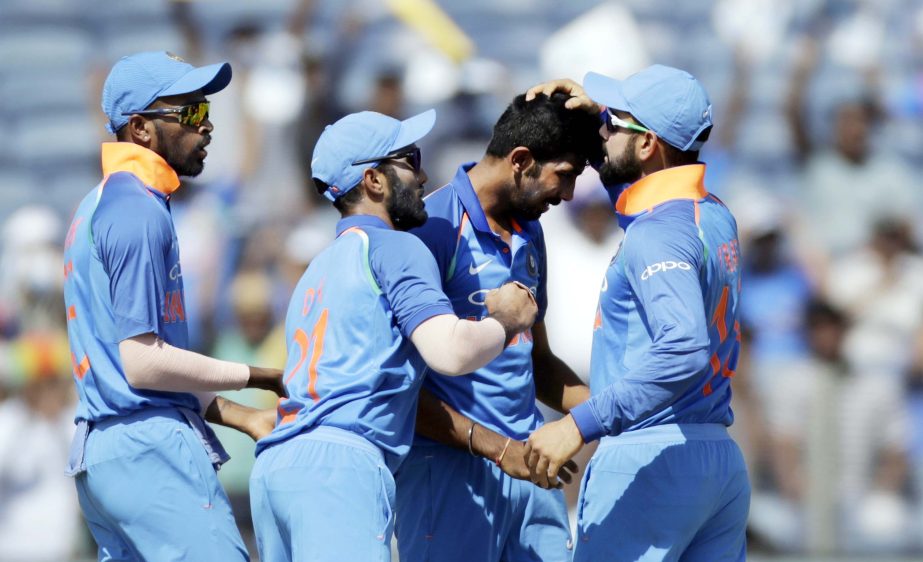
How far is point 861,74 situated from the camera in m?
9.51

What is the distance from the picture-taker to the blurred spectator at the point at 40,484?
7988 millimetres

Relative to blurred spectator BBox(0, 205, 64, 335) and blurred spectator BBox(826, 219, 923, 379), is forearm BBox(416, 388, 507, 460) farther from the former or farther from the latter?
blurred spectator BBox(0, 205, 64, 335)

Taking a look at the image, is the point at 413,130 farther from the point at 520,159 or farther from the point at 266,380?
the point at 266,380

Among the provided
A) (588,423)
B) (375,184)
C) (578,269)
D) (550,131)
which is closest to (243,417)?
(375,184)

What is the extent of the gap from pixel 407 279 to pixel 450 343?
0.77ft

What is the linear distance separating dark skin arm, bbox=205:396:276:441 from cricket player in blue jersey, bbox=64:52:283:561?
0.51ft

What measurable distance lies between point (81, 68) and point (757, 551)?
221 inches

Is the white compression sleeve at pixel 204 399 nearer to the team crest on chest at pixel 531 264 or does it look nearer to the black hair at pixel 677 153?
the team crest on chest at pixel 531 264

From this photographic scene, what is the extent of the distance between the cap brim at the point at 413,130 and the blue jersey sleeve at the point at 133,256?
2.48 ft

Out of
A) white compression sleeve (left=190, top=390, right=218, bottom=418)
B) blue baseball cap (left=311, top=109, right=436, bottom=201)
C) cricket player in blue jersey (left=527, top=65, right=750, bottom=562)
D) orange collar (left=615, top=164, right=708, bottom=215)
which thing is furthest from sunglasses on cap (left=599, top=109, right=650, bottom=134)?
white compression sleeve (left=190, top=390, right=218, bottom=418)

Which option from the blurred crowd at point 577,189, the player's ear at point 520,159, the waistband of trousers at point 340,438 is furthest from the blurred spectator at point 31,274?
the waistband of trousers at point 340,438

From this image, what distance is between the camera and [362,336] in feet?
13.5

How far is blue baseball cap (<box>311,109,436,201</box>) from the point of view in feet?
14.1

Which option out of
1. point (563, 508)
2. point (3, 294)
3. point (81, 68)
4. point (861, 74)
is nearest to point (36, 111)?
point (81, 68)
